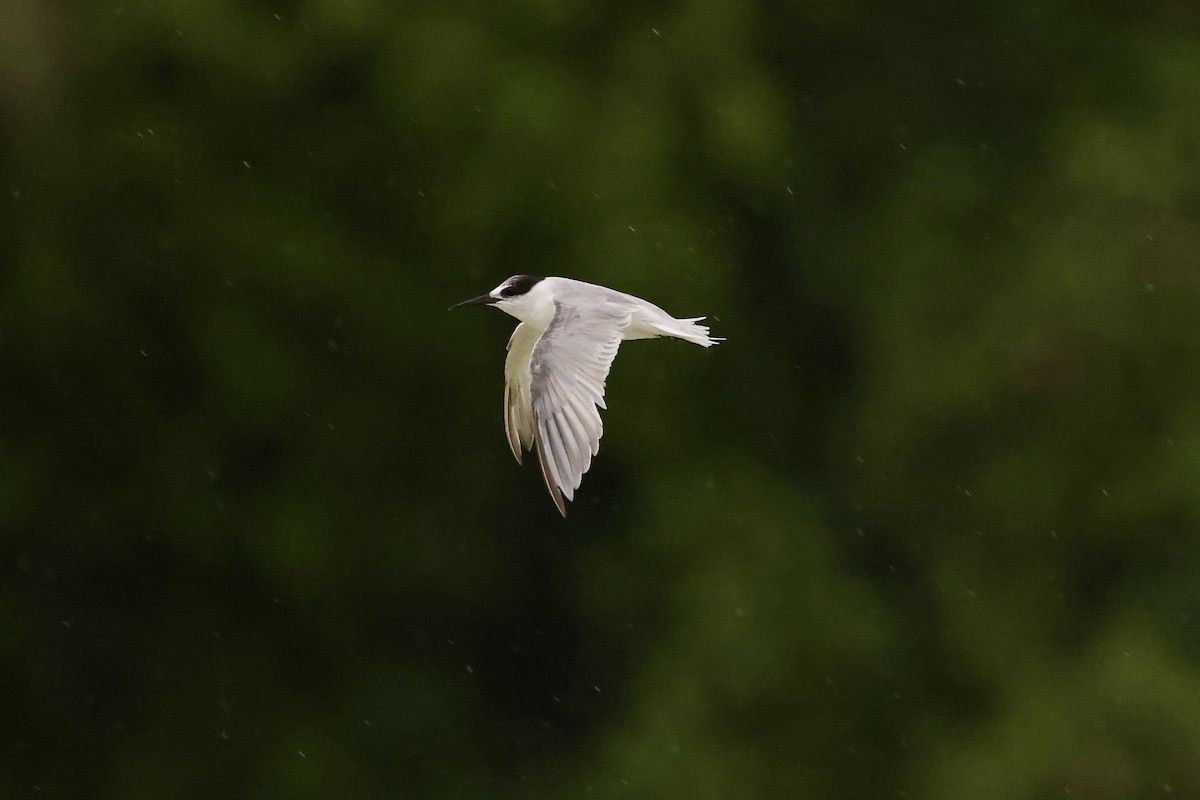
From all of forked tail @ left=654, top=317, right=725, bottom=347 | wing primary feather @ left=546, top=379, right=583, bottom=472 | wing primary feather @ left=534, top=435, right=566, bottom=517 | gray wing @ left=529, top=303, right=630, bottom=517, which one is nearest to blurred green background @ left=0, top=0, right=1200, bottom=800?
forked tail @ left=654, top=317, right=725, bottom=347

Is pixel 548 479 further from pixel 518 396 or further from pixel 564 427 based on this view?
pixel 518 396

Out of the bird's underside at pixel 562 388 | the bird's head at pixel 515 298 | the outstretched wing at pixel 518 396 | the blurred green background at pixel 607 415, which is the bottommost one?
the blurred green background at pixel 607 415

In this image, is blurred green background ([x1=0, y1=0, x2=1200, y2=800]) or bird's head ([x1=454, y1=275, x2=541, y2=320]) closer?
bird's head ([x1=454, y1=275, x2=541, y2=320])

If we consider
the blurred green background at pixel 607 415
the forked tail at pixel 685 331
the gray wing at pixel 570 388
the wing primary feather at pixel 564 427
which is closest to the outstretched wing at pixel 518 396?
the gray wing at pixel 570 388

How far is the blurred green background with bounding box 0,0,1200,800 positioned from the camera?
788 cm

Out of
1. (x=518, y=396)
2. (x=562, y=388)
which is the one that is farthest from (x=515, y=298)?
(x=562, y=388)

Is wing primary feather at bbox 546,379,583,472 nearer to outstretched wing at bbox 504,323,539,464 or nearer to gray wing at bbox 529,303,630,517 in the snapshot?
gray wing at bbox 529,303,630,517

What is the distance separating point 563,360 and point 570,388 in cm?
12

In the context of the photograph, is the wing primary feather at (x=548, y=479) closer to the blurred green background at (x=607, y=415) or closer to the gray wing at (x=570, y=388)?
the gray wing at (x=570, y=388)

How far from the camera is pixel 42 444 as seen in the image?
325 inches

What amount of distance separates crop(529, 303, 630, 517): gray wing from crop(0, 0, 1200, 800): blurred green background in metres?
3.21

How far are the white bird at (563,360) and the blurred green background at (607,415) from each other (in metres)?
2.87

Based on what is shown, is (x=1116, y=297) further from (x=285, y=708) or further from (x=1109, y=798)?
(x=285, y=708)

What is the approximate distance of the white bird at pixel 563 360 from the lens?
3.91m
